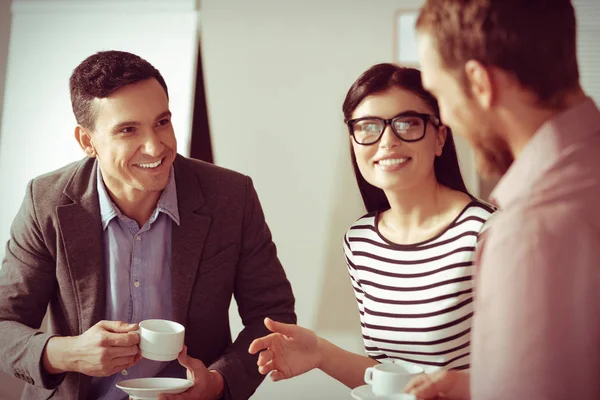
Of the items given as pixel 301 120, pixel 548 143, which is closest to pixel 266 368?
pixel 548 143

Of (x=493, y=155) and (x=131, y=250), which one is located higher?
(x=493, y=155)

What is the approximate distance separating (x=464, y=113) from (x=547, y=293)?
34cm

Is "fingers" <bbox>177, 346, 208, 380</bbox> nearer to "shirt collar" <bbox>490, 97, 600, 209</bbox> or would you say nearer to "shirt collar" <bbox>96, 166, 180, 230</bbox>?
"shirt collar" <bbox>96, 166, 180, 230</bbox>

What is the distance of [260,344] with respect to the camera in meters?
1.57

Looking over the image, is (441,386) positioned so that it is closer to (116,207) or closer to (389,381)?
(389,381)

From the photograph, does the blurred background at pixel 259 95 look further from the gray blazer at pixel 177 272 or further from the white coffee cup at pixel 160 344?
the white coffee cup at pixel 160 344

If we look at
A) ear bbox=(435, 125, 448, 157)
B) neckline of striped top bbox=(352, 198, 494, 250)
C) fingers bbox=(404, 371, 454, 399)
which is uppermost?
ear bbox=(435, 125, 448, 157)

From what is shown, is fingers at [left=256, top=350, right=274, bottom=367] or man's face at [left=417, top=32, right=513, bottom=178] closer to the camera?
man's face at [left=417, top=32, right=513, bottom=178]

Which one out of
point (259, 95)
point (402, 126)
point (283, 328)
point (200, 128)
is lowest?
point (283, 328)

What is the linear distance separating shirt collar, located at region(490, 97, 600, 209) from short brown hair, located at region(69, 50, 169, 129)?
1218mm

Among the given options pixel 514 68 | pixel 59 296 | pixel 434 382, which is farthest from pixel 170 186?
pixel 514 68

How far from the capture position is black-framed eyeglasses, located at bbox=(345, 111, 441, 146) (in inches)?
70.7

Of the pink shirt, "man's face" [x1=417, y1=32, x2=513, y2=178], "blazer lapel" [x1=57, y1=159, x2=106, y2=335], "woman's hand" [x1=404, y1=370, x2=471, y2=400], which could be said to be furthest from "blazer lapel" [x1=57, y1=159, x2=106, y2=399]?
the pink shirt

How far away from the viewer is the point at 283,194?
10.5ft
